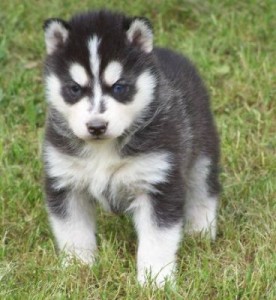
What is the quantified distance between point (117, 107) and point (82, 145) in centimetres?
48

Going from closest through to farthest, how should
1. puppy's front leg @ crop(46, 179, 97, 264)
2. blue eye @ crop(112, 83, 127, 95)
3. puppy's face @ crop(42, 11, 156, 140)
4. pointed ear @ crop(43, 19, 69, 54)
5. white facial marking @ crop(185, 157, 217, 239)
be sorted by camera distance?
puppy's face @ crop(42, 11, 156, 140) < blue eye @ crop(112, 83, 127, 95) < pointed ear @ crop(43, 19, 69, 54) < puppy's front leg @ crop(46, 179, 97, 264) < white facial marking @ crop(185, 157, 217, 239)

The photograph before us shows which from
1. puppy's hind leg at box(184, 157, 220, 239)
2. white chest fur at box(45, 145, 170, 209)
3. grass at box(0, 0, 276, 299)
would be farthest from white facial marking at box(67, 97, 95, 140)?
puppy's hind leg at box(184, 157, 220, 239)

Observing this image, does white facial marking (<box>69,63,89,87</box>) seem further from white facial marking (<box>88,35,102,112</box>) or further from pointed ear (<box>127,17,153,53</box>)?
pointed ear (<box>127,17,153,53</box>)

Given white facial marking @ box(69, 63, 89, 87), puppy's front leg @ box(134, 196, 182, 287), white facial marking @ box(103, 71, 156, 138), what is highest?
white facial marking @ box(69, 63, 89, 87)

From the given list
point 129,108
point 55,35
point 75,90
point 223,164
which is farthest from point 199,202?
point 55,35

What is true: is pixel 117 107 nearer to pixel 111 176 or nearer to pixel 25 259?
pixel 111 176

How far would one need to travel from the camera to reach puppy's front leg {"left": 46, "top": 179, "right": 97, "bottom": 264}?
5.73 meters

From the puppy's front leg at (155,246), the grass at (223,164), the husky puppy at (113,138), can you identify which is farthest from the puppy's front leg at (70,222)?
the puppy's front leg at (155,246)

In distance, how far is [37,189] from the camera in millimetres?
6797

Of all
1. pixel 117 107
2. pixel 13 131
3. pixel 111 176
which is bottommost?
pixel 13 131

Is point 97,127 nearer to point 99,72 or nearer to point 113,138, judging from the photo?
point 113,138

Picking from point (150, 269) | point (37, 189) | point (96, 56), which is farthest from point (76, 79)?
point (37, 189)

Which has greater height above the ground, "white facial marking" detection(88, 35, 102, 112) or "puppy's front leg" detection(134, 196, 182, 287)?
"white facial marking" detection(88, 35, 102, 112)

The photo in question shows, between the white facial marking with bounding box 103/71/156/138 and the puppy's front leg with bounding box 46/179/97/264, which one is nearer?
the white facial marking with bounding box 103/71/156/138
